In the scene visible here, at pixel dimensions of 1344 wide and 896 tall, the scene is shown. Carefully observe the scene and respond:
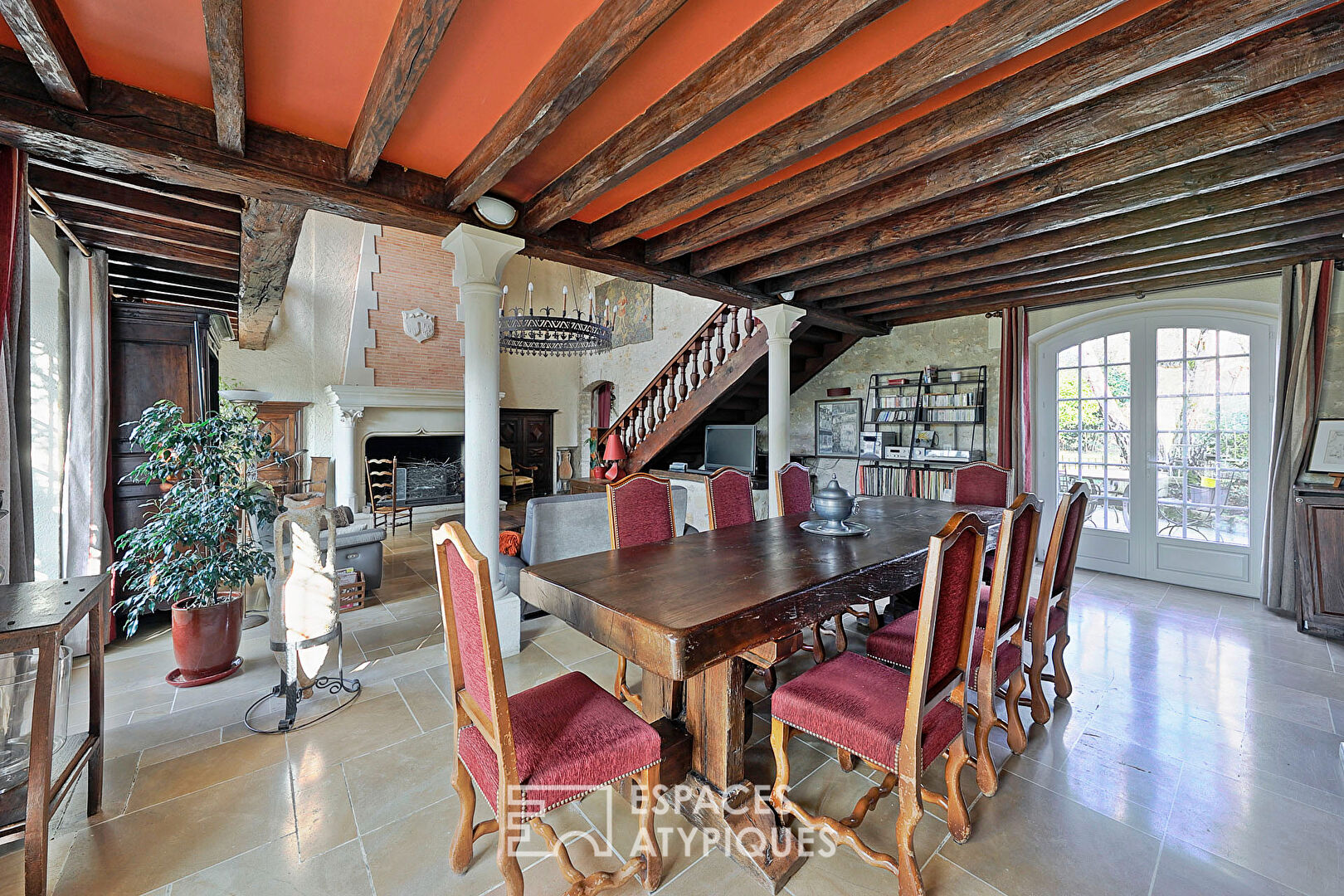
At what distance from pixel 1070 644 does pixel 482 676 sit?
3.40 metres

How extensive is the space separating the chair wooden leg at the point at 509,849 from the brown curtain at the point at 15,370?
2.33 metres

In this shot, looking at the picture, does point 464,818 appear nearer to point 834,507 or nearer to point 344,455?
point 834,507

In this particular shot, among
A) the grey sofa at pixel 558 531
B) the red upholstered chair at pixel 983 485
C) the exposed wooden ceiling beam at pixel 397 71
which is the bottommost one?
the grey sofa at pixel 558 531

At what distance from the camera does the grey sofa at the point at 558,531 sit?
11.0ft

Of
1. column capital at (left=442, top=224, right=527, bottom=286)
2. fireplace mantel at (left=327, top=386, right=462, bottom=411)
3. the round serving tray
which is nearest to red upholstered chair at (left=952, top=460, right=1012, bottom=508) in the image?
the round serving tray

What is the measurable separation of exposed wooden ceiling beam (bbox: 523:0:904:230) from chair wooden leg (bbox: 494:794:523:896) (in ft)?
6.98

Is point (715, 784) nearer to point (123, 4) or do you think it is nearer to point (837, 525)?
point (837, 525)

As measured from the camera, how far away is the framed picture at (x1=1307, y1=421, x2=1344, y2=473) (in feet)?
11.5

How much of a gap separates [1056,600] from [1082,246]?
2.16 metres

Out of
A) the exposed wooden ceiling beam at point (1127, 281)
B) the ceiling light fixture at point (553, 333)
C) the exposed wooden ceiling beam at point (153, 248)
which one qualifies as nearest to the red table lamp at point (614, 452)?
the ceiling light fixture at point (553, 333)

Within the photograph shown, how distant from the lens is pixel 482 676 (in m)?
1.29

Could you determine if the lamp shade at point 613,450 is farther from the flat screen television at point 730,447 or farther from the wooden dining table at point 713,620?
the wooden dining table at point 713,620

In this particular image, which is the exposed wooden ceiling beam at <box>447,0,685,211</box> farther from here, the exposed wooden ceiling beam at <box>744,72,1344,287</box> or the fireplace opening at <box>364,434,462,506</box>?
the fireplace opening at <box>364,434,462,506</box>

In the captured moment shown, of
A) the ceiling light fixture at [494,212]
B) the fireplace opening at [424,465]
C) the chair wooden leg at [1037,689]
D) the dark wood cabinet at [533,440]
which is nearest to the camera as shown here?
the chair wooden leg at [1037,689]
